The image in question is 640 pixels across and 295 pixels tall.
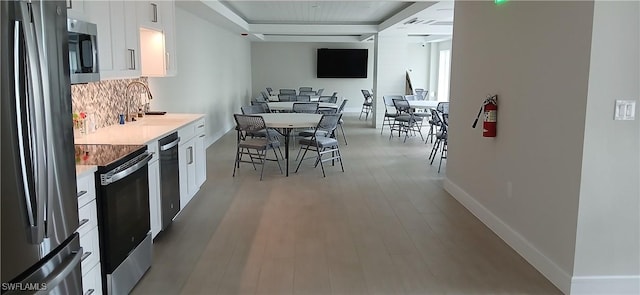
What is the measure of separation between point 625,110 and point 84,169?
113 inches

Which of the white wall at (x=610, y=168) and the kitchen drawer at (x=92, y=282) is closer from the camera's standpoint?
the kitchen drawer at (x=92, y=282)

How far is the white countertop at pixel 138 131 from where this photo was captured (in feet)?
11.1

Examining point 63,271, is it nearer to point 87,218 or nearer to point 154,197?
point 87,218

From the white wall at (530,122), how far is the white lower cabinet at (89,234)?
2624 millimetres

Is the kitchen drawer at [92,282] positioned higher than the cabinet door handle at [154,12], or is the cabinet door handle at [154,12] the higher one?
the cabinet door handle at [154,12]

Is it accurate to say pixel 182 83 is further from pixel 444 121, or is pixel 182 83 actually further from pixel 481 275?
pixel 481 275

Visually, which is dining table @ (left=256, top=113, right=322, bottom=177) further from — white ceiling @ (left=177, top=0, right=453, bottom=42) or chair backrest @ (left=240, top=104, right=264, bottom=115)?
white ceiling @ (left=177, top=0, right=453, bottom=42)

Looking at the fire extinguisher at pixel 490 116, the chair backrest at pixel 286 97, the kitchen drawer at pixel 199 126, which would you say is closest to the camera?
the fire extinguisher at pixel 490 116

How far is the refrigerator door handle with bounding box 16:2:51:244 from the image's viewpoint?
1681 mm

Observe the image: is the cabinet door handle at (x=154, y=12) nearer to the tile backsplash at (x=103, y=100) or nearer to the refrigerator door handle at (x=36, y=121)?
the tile backsplash at (x=103, y=100)

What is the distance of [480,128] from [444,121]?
226 cm

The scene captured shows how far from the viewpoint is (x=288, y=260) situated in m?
3.42

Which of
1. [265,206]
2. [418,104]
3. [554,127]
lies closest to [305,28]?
[418,104]

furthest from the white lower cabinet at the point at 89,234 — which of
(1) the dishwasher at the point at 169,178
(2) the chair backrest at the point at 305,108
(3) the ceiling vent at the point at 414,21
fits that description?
(3) the ceiling vent at the point at 414,21
